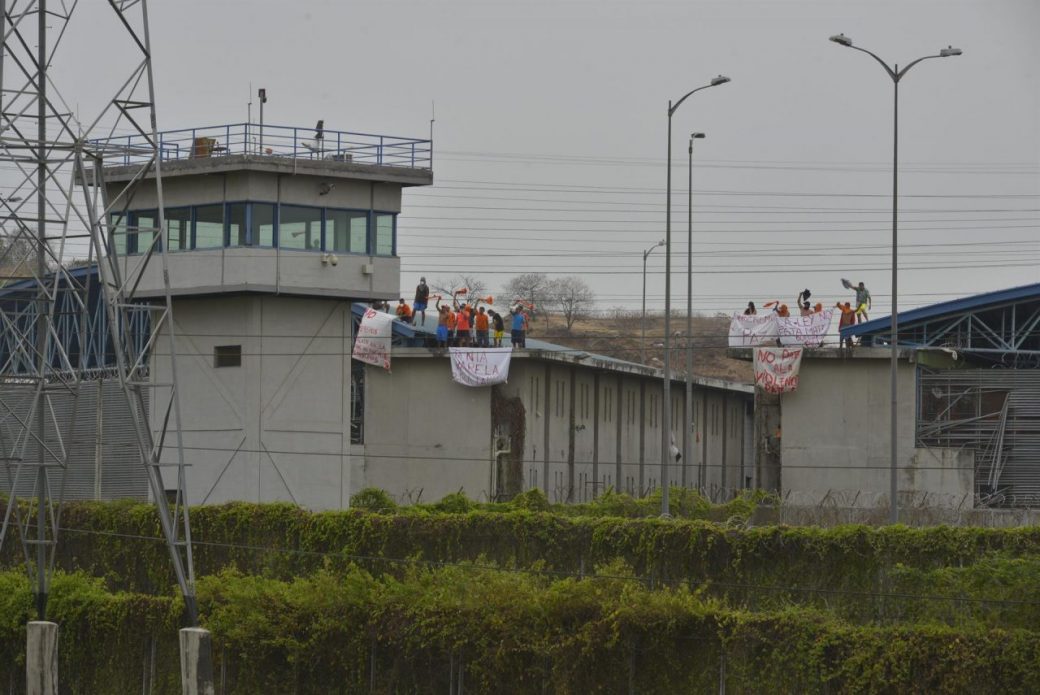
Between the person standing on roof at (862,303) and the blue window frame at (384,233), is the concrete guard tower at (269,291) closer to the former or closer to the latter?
the blue window frame at (384,233)

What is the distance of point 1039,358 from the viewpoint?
6072 centimetres

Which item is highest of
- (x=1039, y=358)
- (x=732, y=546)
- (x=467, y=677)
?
(x=1039, y=358)

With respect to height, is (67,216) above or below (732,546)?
above

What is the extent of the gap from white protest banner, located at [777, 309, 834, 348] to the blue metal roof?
826 millimetres

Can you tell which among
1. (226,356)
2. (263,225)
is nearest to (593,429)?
(226,356)

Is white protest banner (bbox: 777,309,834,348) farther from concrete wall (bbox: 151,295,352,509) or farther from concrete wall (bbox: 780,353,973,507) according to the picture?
concrete wall (bbox: 151,295,352,509)

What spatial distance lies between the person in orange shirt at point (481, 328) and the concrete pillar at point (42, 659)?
2561 centimetres

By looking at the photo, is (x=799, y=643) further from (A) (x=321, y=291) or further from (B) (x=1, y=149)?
(A) (x=321, y=291)

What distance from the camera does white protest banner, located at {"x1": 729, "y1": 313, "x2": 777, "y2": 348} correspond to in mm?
58219

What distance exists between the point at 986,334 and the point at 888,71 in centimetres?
1953

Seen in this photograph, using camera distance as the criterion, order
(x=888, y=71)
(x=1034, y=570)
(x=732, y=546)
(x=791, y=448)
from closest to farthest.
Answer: (x=1034, y=570)
(x=732, y=546)
(x=888, y=71)
(x=791, y=448)

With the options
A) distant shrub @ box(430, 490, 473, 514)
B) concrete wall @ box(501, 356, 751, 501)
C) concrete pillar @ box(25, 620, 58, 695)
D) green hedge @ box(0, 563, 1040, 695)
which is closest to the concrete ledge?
concrete wall @ box(501, 356, 751, 501)

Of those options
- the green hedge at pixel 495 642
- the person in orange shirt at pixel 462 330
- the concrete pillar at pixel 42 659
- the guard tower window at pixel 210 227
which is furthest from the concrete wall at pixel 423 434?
the concrete pillar at pixel 42 659

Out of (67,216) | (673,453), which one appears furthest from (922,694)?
(673,453)
